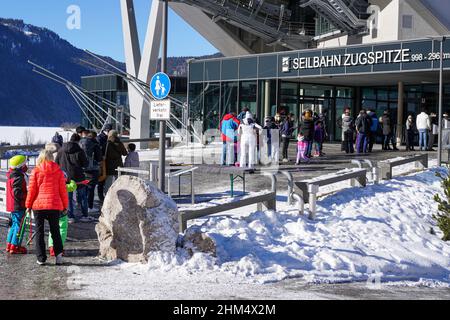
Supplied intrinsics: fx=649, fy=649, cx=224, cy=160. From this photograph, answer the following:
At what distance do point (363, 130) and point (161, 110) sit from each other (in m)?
12.6

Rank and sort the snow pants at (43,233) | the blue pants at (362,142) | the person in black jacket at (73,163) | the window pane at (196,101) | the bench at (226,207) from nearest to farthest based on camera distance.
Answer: the snow pants at (43,233)
the bench at (226,207)
the person in black jacket at (73,163)
the blue pants at (362,142)
the window pane at (196,101)

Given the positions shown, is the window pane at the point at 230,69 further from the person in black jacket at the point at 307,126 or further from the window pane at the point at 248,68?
the person in black jacket at the point at 307,126

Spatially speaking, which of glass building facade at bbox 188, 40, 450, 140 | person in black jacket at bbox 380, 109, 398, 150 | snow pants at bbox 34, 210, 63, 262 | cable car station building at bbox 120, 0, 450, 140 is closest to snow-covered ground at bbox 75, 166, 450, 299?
snow pants at bbox 34, 210, 63, 262

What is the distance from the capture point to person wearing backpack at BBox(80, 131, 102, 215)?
1299cm

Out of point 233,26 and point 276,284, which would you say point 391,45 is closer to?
point 233,26

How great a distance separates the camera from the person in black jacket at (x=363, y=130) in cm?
2231

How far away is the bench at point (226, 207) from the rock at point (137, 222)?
0.56 m

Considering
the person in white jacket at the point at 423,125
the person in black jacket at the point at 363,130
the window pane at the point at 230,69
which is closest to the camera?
the person in black jacket at the point at 363,130

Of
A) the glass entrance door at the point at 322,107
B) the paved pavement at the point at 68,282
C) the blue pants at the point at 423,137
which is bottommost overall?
the paved pavement at the point at 68,282

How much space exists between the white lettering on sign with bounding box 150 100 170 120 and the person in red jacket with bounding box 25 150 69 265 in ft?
10.8

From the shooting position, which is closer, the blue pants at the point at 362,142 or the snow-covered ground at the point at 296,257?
the snow-covered ground at the point at 296,257

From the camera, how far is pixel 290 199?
41.1 ft

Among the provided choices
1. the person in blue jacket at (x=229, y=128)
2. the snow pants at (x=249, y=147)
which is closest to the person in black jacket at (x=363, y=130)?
the person in blue jacket at (x=229, y=128)

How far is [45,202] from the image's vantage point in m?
8.64
